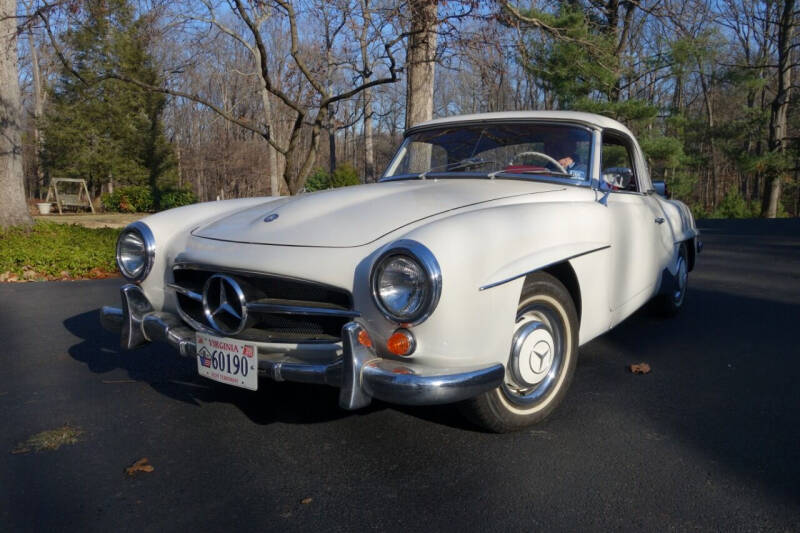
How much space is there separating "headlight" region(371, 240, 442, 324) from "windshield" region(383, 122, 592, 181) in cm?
153

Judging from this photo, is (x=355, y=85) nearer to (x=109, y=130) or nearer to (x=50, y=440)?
(x=50, y=440)

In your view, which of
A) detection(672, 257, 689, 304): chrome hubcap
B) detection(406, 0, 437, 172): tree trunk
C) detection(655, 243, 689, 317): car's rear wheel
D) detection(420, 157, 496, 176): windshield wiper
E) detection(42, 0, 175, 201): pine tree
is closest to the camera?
detection(420, 157, 496, 176): windshield wiper

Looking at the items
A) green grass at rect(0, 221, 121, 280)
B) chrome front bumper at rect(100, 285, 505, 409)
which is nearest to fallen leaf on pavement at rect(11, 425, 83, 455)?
chrome front bumper at rect(100, 285, 505, 409)

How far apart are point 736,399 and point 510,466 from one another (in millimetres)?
1445

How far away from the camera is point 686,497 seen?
Result: 7.16ft

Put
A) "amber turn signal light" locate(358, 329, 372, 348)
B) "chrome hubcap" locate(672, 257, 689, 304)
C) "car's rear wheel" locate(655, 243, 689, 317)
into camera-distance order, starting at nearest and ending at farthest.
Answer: "amber turn signal light" locate(358, 329, 372, 348), "car's rear wheel" locate(655, 243, 689, 317), "chrome hubcap" locate(672, 257, 689, 304)

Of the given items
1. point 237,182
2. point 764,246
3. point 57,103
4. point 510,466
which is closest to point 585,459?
point 510,466

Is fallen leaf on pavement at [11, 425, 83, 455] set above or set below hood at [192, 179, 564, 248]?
below

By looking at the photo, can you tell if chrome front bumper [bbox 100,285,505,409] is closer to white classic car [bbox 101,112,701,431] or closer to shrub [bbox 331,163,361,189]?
white classic car [bbox 101,112,701,431]

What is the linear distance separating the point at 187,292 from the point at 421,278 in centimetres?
128

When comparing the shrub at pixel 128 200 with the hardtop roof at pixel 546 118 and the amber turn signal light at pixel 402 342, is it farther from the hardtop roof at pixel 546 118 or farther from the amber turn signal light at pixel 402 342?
the amber turn signal light at pixel 402 342

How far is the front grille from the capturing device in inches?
99.3

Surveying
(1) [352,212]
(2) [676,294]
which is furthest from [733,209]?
(1) [352,212]

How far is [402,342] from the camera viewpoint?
7.59 ft
